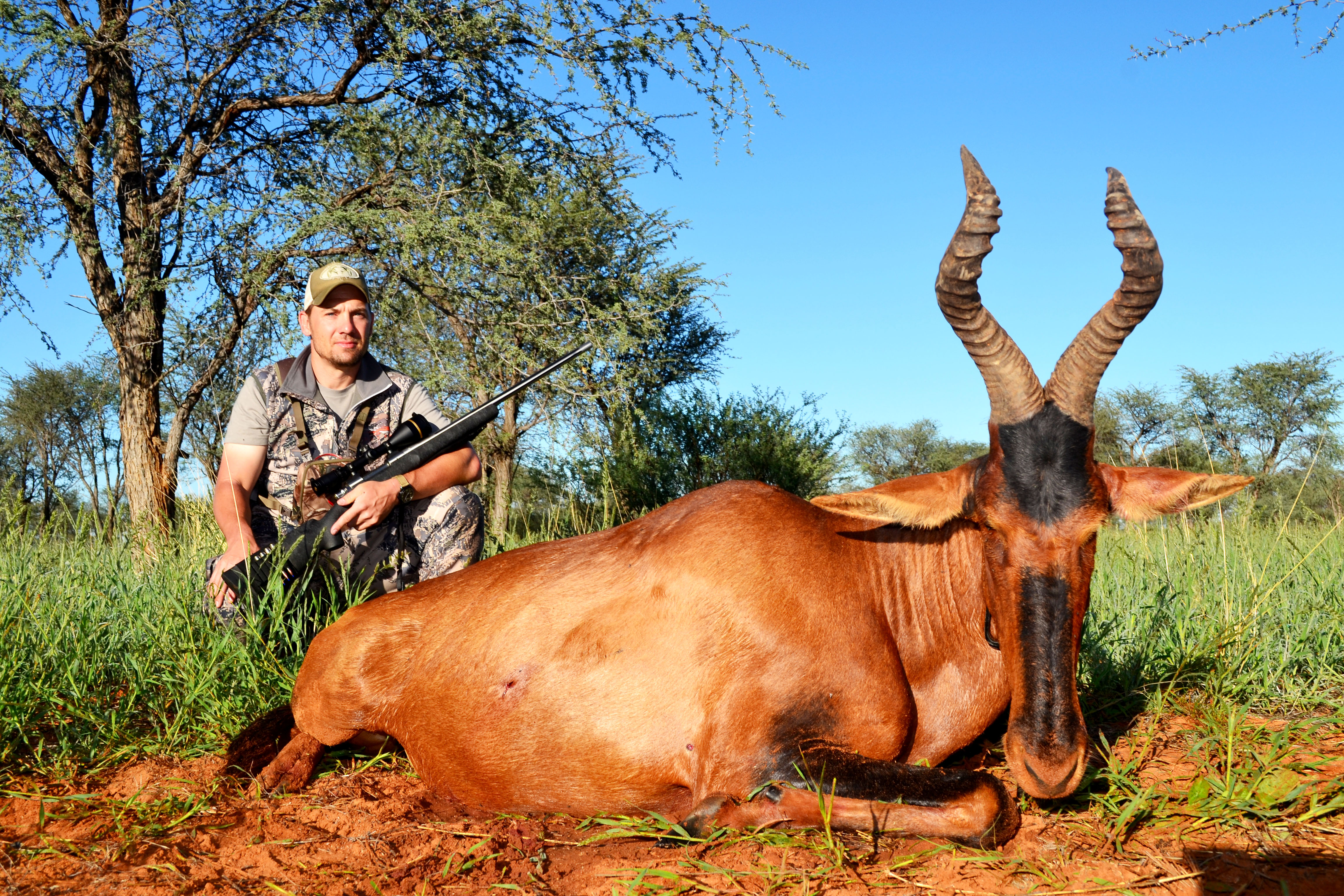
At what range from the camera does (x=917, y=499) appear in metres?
3.04

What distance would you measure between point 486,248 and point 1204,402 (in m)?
22.4

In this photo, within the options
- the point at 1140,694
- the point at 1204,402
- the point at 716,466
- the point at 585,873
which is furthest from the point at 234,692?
the point at 1204,402

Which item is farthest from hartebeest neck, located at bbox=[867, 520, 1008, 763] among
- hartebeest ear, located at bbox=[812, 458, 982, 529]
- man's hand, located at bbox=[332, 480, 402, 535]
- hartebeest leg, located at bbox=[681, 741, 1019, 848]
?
man's hand, located at bbox=[332, 480, 402, 535]

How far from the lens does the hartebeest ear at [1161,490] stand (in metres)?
2.89

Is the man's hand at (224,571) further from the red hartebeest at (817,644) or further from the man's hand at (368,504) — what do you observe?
the red hartebeest at (817,644)

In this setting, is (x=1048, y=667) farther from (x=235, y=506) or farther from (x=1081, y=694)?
(x=235, y=506)

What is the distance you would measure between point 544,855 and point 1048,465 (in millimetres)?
2030

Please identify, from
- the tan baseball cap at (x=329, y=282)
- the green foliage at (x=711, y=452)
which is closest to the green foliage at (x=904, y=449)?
the green foliage at (x=711, y=452)

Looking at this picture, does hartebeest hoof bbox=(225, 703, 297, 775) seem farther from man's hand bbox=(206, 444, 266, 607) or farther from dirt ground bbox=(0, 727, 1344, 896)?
man's hand bbox=(206, 444, 266, 607)

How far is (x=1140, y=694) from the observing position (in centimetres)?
388

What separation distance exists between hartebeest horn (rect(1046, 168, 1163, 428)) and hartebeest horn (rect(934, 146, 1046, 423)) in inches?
3.7

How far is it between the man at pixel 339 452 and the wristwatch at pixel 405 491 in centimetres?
2

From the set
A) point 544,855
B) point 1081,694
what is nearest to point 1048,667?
point 1081,694

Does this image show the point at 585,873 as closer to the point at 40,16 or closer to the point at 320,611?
the point at 320,611
